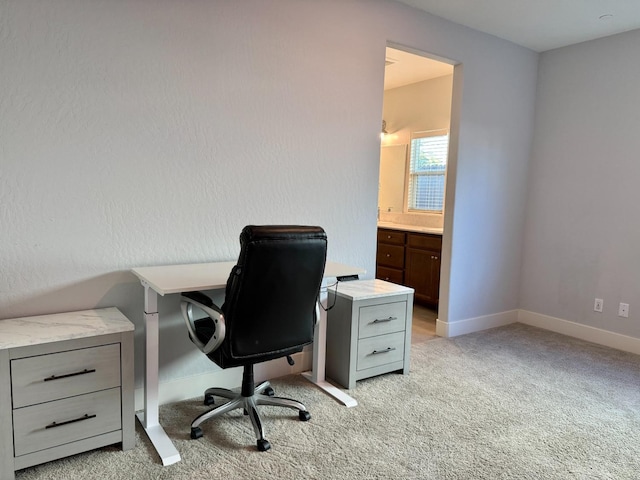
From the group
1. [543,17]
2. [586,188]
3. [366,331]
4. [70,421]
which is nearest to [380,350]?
[366,331]

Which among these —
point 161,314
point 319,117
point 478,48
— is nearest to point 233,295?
point 161,314

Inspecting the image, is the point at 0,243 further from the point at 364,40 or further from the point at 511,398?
the point at 511,398

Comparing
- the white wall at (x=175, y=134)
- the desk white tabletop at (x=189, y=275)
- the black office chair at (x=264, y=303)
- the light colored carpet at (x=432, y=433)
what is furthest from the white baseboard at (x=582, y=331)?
the black office chair at (x=264, y=303)

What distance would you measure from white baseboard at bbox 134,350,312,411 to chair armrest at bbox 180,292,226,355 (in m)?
0.59

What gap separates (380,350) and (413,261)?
6.48 ft

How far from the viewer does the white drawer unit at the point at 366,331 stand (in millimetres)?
2732

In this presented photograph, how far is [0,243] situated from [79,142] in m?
0.59

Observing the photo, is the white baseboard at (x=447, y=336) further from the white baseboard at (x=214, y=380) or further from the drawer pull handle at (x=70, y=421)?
the drawer pull handle at (x=70, y=421)

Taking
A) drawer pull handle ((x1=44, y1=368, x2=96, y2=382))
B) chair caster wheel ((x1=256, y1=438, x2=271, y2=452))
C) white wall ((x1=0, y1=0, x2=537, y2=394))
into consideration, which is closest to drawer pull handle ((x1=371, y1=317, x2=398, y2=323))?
white wall ((x1=0, y1=0, x2=537, y2=394))

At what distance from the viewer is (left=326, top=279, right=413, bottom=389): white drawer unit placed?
2.73 m

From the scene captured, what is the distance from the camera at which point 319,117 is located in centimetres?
293

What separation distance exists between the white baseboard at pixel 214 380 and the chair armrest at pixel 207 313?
1.93 ft

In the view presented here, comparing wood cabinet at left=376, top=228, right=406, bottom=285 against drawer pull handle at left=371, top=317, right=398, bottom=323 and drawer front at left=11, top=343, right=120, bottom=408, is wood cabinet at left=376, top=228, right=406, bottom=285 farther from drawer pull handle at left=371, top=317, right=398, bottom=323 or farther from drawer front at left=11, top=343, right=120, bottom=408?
drawer front at left=11, top=343, right=120, bottom=408

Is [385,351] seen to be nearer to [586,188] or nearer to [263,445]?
[263,445]
